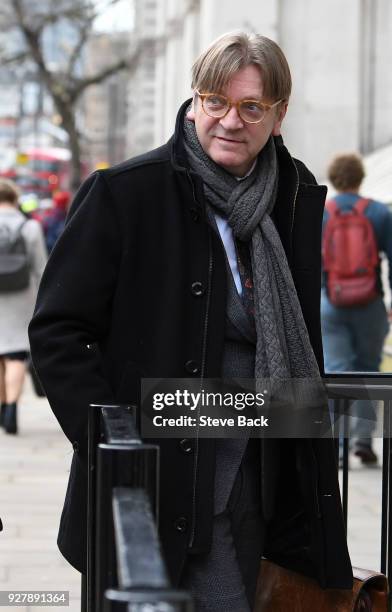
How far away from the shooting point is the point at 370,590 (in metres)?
3.13

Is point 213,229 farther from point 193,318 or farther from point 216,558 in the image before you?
point 216,558

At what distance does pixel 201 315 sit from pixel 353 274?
5.12 m

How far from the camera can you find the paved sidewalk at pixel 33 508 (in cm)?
536

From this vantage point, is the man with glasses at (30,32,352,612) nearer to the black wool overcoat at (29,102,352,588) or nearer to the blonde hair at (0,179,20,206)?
the black wool overcoat at (29,102,352,588)

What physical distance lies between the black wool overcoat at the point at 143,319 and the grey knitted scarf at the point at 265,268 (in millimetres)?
49

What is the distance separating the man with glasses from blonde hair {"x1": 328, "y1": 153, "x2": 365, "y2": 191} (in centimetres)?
505

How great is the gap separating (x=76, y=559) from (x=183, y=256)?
734 millimetres

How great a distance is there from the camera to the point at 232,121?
2.85 meters

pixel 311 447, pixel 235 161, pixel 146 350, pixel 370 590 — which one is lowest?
pixel 370 590

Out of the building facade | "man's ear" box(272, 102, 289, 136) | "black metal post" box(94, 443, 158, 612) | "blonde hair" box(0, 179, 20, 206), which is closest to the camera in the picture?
"black metal post" box(94, 443, 158, 612)

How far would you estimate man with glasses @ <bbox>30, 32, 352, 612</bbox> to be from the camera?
2.81 m

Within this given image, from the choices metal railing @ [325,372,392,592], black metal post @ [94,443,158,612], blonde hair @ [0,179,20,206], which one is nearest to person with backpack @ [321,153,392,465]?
blonde hair @ [0,179,20,206]

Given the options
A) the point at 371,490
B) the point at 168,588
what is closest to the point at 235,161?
the point at 168,588

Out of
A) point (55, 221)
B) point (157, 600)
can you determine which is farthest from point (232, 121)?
point (55, 221)
